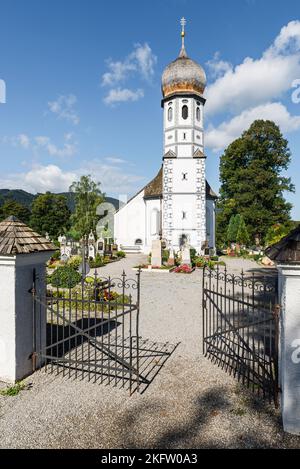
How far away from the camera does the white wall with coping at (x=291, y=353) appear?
3760mm

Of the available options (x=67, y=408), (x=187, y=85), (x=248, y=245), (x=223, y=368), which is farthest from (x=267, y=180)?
(x=67, y=408)

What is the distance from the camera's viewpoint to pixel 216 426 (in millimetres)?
3848

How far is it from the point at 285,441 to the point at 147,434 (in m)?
1.59

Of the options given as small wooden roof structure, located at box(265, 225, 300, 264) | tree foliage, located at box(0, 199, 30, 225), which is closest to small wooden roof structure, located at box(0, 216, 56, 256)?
small wooden roof structure, located at box(265, 225, 300, 264)

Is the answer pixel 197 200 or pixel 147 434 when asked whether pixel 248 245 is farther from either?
pixel 147 434

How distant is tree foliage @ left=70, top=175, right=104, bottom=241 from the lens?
3959 centimetres

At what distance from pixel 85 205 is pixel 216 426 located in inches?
1509

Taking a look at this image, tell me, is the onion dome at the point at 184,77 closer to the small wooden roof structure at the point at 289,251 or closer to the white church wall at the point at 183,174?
the white church wall at the point at 183,174

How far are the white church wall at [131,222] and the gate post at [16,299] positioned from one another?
27.8m

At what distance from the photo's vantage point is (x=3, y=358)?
16.1 ft

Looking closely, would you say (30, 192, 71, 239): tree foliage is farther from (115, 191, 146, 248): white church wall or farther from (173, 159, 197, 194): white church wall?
(173, 159, 197, 194): white church wall

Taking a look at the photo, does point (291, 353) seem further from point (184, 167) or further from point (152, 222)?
point (152, 222)

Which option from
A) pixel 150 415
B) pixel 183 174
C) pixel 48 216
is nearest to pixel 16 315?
pixel 150 415

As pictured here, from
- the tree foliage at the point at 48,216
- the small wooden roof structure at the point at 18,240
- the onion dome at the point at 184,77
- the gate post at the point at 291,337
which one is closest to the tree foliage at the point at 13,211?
the tree foliage at the point at 48,216
